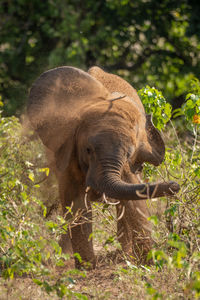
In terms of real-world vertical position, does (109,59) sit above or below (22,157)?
below

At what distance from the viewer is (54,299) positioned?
4.15 m

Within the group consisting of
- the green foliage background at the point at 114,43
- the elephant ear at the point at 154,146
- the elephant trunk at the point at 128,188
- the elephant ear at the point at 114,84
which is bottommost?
the green foliage background at the point at 114,43

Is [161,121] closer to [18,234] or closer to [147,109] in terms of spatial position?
[147,109]

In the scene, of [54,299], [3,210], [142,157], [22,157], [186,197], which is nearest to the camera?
[54,299]

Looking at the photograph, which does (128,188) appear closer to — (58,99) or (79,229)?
(79,229)

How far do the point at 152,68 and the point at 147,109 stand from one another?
Result: 5792 millimetres

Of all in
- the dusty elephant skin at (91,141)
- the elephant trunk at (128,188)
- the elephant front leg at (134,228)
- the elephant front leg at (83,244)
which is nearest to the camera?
the elephant trunk at (128,188)

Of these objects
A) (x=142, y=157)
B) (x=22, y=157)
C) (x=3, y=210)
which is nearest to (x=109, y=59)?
(x=22, y=157)

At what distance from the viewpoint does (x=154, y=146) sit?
622 cm

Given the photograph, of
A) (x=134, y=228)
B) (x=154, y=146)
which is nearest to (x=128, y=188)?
(x=134, y=228)

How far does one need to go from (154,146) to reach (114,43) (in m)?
5.72

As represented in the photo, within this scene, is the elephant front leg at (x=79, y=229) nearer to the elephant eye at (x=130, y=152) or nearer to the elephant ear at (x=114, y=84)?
the elephant eye at (x=130, y=152)

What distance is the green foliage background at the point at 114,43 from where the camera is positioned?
11289 millimetres

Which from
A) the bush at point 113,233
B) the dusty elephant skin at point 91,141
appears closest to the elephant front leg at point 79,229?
the dusty elephant skin at point 91,141
